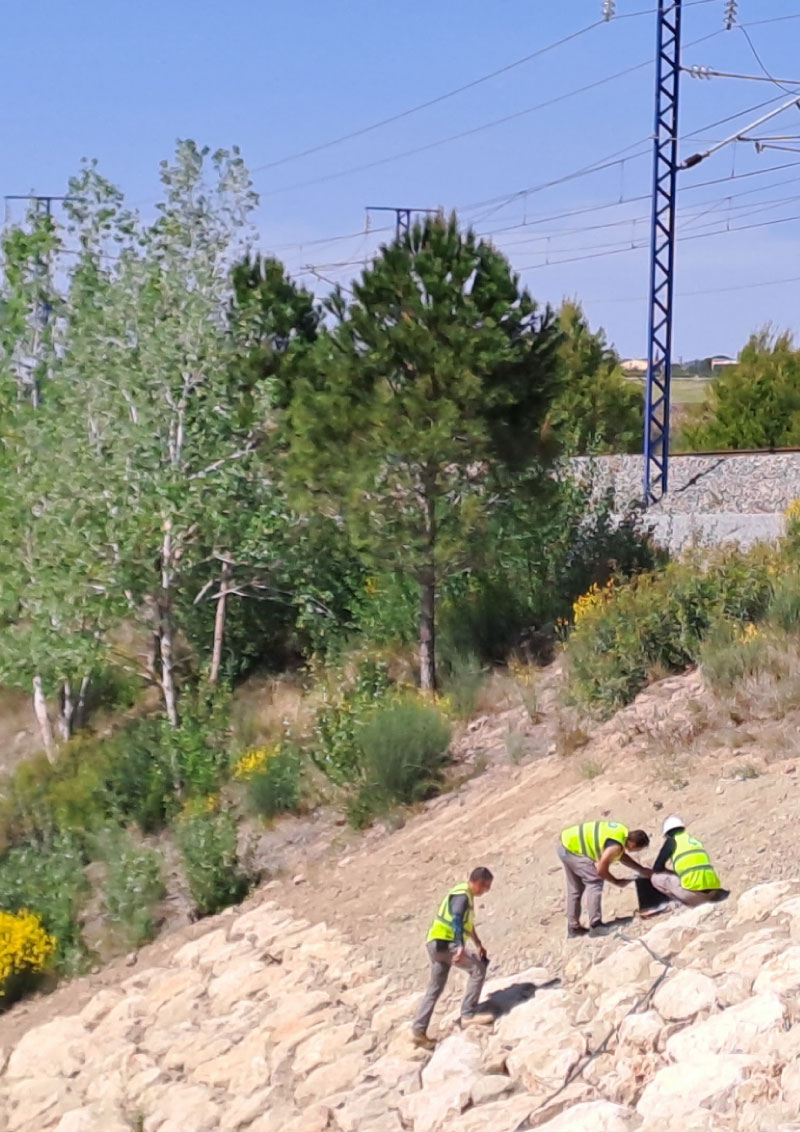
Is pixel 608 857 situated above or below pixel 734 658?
below

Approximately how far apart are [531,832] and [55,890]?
664cm

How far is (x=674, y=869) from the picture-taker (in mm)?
10062

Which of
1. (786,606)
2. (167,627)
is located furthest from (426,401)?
(167,627)

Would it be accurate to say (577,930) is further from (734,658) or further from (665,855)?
(734,658)

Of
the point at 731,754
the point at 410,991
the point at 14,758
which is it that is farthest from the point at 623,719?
the point at 14,758

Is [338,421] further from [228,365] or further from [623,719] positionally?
[623,719]

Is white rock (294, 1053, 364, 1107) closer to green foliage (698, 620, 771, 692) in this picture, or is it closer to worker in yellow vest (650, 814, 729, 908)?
worker in yellow vest (650, 814, 729, 908)

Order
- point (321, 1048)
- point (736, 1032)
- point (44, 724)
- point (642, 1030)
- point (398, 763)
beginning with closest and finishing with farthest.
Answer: point (736, 1032), point (642, 1030), point (321, 1048), point (398, 763), point (44, 724)

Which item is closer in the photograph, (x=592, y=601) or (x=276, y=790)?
(x=276, y=790)

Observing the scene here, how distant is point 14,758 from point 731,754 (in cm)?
1588

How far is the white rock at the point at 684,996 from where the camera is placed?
832 cm

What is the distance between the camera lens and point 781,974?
8109mm

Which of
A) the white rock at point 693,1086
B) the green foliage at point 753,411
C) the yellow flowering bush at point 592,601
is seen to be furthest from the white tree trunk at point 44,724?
the green foliage at point 753,411

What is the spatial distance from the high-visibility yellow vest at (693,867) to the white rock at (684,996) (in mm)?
1100
